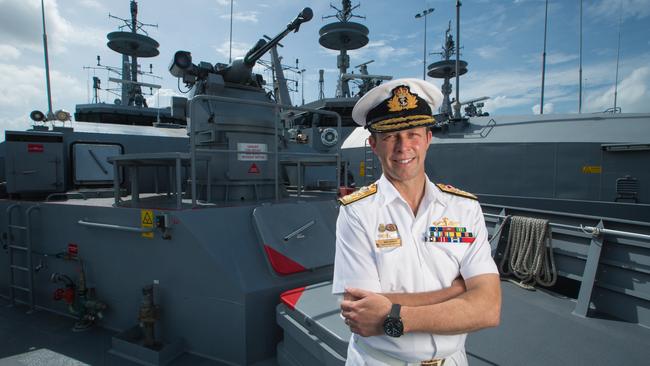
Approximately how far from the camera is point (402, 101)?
4.29 feet

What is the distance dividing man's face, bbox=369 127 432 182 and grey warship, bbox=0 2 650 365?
4.09ft

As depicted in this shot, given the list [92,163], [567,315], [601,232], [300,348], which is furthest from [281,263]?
[92,163]

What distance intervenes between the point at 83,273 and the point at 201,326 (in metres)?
1.80

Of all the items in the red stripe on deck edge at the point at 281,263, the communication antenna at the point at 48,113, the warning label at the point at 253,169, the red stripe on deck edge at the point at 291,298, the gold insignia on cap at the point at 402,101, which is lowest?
the red stripe on deck edge at the point at 291,298

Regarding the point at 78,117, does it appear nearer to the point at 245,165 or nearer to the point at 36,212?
the point at 36,212

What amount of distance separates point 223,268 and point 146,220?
0.97 meters

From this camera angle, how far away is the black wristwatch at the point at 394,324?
3.44ft

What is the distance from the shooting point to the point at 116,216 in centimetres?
358

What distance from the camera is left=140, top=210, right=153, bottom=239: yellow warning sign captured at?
3275 millimetres

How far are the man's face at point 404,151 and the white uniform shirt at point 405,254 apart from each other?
0.24 ft

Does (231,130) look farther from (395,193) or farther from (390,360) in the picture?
(390,360)

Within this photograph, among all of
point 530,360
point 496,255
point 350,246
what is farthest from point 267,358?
point 496,255

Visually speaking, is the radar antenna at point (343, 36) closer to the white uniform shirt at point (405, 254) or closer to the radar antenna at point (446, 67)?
the radar antenna at point (446, 67)

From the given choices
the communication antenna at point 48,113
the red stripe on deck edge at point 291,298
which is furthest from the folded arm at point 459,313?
the communication antenna at point 48,113
